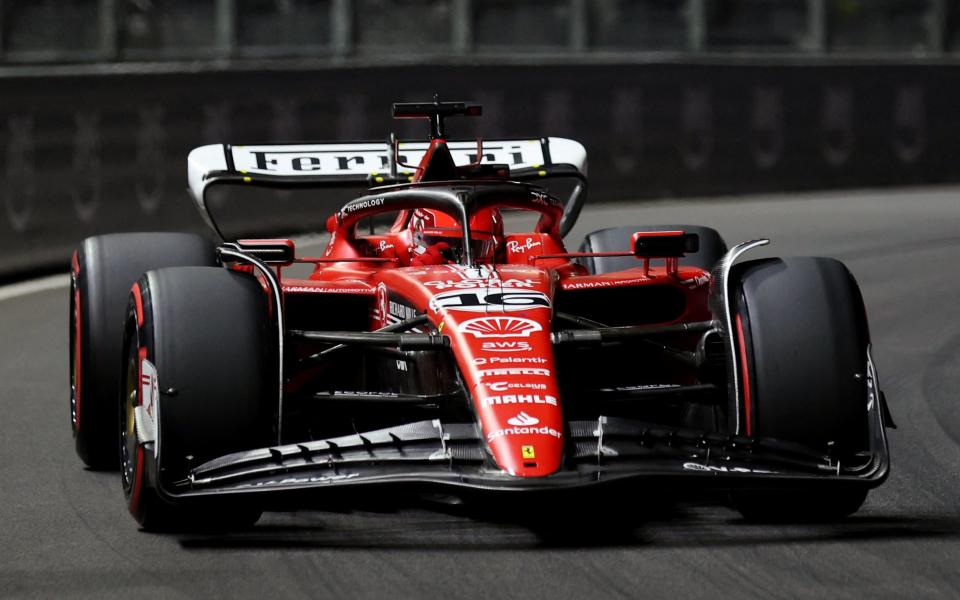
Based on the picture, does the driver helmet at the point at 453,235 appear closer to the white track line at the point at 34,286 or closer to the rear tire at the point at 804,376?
the rear tire at the point at 804,376

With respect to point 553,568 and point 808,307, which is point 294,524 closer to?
point 553,568

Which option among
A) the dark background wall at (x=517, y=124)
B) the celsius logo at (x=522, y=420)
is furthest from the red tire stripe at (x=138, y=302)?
the dark background wall at (x=517, y=124)

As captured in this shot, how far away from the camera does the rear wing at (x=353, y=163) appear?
9.09 m

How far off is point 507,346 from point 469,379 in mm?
199

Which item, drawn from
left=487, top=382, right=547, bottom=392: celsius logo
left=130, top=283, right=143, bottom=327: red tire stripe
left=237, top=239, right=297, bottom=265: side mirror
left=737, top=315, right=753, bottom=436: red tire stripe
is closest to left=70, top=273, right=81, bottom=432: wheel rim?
left=130, top=283, right=143, bottom=327: red tire stripe

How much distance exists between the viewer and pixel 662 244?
273 inches

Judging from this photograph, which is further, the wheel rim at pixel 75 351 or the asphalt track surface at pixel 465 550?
the wheel rim at pixel 75 351

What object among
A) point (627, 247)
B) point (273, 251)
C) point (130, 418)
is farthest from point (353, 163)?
point (130, 418)

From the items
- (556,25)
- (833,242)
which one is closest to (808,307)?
(833,242)

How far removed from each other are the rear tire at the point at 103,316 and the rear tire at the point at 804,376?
2.57m

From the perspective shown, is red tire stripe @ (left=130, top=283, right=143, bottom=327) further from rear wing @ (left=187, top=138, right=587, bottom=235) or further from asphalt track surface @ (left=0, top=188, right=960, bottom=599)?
rear wing @ (left=187, top=138, right=587, bottom=235)

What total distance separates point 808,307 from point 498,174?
2.16 meters

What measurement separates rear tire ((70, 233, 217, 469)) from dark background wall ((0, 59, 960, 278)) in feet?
19.0

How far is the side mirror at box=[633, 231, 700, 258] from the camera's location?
22.6 feet
